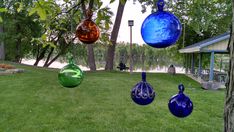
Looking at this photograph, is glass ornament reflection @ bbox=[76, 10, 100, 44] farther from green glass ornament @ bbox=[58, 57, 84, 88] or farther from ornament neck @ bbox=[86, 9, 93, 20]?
green glass ornament @ bbox=[58, 57, 84, 88]

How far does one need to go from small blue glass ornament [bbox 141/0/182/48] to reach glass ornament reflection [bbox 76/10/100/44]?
0.41 metres

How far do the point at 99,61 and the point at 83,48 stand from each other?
1603 millimetres


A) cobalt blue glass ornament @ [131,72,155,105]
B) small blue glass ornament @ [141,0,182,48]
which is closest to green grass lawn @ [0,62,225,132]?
cobalt blue glass ornament @ [131,72,155,105]

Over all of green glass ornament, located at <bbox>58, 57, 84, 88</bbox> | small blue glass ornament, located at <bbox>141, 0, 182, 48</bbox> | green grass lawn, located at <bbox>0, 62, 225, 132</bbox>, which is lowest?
green grass lawn, located at <bbox>0, 62, 225, 132</bbox>

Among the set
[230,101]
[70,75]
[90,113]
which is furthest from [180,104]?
[90,113]

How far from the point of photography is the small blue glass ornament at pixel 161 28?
4.61 feet

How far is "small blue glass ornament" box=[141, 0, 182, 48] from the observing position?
1.40 meters

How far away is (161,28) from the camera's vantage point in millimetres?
1404

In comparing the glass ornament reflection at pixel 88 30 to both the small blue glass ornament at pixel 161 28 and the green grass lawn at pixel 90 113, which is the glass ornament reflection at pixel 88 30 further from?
the green grass lawn at pixel 90 113

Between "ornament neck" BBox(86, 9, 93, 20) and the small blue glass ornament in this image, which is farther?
"ornament neck" BBox(86, 9, 93, 20)

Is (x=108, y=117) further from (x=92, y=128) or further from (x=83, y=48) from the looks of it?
(x=83, y=48)

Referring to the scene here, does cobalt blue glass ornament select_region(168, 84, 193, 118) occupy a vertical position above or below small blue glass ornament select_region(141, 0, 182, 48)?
below

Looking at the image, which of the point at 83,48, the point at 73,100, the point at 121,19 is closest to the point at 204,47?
the point at 121,19

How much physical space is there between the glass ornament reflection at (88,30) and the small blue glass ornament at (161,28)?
0.41 meters
